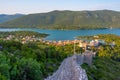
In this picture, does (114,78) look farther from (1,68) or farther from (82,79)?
(1,68)

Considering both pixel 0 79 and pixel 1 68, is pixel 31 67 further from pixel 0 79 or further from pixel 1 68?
pixel 0 79

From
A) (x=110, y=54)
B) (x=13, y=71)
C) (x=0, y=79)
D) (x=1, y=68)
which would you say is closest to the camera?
(x=0, y=79)

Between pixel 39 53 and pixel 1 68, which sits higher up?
pixel 1 68

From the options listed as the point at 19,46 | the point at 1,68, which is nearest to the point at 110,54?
the point at 19,46

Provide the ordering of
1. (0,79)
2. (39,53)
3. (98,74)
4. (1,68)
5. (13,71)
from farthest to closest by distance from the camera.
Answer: (98,74)
(39,53)
(13,71)
(1,68)
(0,79)

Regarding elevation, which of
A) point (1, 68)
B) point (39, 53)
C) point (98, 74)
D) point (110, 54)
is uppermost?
point (1, 68)

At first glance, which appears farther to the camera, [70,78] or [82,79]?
[70,78]

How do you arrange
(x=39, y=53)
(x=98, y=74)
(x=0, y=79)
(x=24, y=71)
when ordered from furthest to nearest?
(x=98, y=74) < (x=39, y=53) < (x=24, y=71) < (x=0, y=79)

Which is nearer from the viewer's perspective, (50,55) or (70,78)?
(70,78)

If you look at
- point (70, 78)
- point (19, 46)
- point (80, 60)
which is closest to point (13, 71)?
point (70, 78)
